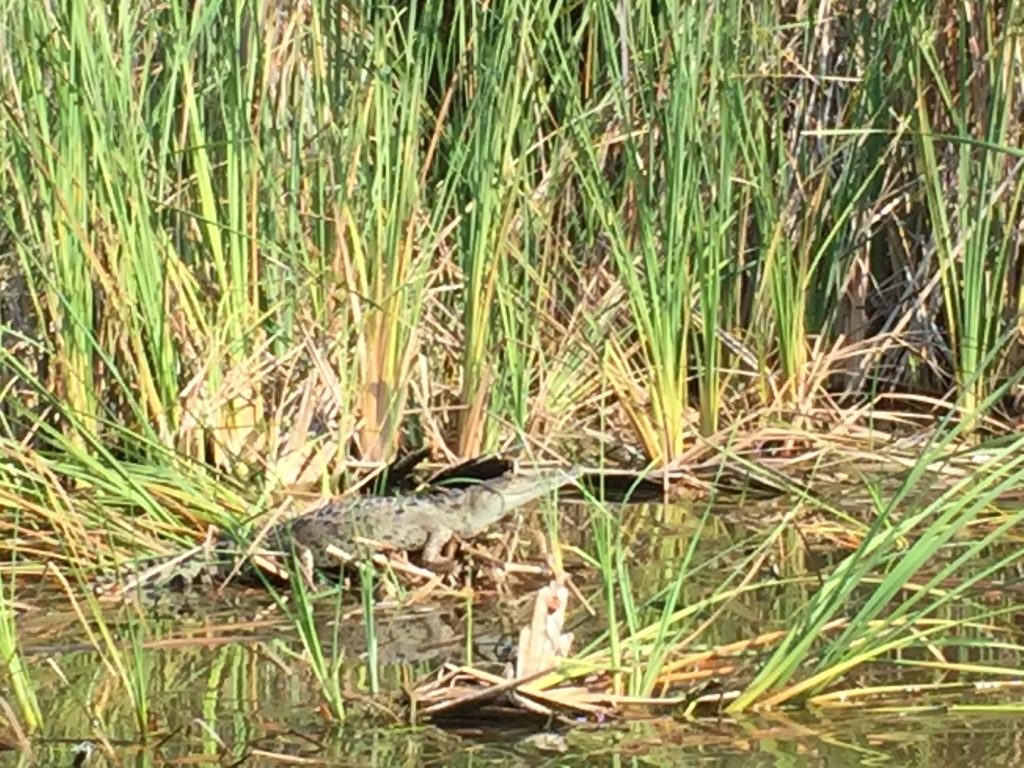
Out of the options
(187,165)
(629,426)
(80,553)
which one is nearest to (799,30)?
(629,426)

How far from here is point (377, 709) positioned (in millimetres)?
2824

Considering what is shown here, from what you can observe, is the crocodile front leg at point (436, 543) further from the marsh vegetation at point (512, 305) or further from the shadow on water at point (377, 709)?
the shadow on water at point (377, 709)

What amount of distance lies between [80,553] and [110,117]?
937 mm

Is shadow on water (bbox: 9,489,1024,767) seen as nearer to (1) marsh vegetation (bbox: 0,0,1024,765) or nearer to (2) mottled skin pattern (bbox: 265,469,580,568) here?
(1) marsh vegetation (bbox: 0,0,1024,765)

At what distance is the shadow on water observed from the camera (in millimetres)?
2623

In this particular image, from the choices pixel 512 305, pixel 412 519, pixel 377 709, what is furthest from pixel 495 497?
pixel 377 709

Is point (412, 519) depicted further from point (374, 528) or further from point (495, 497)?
point (495, 497)

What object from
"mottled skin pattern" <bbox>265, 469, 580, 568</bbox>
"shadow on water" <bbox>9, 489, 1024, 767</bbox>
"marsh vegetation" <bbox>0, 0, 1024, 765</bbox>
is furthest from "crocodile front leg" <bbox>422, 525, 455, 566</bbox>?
"shadow on water" <bbox>9, 489, 1024, 767</bbox>

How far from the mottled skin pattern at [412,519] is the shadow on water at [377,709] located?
154 mm

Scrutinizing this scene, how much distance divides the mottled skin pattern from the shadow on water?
15 cm

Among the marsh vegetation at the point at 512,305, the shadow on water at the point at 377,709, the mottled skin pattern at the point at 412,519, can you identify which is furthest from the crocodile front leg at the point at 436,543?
the shadow on water at the point at 377,709

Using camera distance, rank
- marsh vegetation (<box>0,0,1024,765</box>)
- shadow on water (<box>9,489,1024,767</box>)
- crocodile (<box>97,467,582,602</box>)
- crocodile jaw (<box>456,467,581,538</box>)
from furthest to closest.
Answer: crocodile jaw (<box>456,467,581,538</box>), crocodile (<box>97,467,582,602</box>), marsh vegetation (<box>0,0,1024,765</box>), shadow on water (<box>9,489,1024,767</box>)

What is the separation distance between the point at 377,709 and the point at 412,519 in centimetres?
105

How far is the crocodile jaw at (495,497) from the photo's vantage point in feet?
12.7
